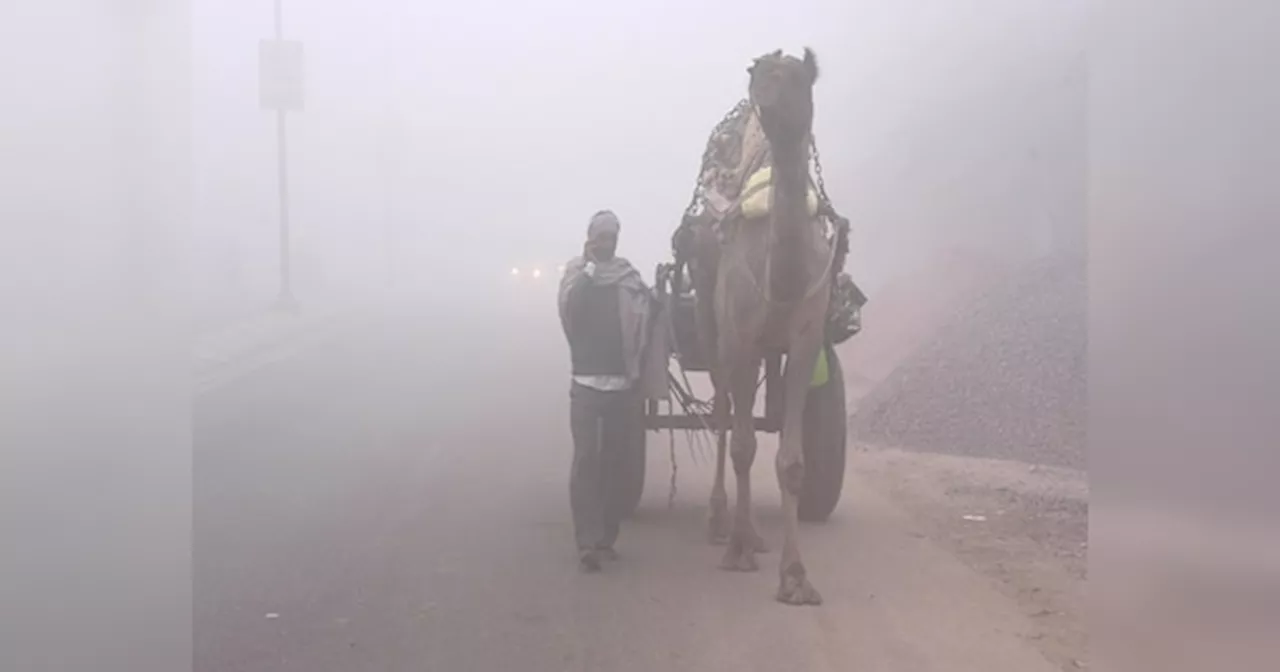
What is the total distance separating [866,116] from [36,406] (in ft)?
27.9

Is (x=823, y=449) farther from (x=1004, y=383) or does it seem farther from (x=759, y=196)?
(x=1004, y=383)

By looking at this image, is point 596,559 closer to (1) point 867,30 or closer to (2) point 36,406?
(2) point 36,406

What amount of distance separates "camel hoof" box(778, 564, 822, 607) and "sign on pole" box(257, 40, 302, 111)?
4263 mm

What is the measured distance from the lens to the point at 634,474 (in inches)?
302

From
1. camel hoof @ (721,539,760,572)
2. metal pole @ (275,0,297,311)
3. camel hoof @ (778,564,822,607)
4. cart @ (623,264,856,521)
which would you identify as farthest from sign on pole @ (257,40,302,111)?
camel hoof @ (778,564,822,607)

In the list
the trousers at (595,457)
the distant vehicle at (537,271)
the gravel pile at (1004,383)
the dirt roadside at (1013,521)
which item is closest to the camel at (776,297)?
the trousers at (595,457)

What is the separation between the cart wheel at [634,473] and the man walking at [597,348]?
905 mm

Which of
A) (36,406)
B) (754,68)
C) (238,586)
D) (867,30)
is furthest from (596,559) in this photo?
(867,30)

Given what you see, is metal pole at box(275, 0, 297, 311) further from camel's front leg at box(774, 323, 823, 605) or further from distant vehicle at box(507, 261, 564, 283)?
camel's front leg at box(774, 323, 823, 605)

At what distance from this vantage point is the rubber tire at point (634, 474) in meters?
7.61

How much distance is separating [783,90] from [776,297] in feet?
3.33

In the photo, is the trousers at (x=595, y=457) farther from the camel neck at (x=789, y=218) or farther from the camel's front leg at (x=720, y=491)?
the camel neck at (x=789, y=218)

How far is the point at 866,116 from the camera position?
1128 centimetres

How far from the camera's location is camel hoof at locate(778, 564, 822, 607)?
5.91 m
